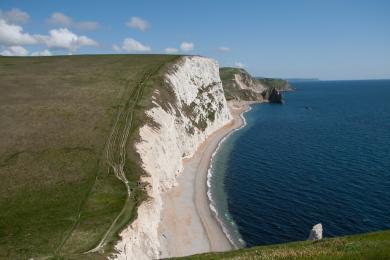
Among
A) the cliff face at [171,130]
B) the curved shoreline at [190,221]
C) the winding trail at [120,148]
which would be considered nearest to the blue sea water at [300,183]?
the curved shoreline at [190,221]

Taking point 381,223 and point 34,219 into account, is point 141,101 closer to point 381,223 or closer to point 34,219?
point 34,219

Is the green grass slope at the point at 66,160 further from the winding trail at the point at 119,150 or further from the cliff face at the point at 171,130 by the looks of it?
the cliff face at the point at 171,130

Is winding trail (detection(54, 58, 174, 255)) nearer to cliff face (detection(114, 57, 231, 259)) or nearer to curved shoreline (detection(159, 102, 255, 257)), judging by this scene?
cliff face (detection(114, 57, 231, 259))

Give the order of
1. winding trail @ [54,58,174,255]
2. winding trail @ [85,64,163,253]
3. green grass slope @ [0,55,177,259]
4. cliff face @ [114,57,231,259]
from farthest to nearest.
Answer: cliff face @ [114,57,231,259], winding trail @ [85,64,163,253], winding trail @ [54,58,174,255], green grass slope @ [0,55,177,259]

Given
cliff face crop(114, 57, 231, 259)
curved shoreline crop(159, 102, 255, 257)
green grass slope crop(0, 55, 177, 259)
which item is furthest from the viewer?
curved shoreline crop(159, 102, 255, 257)

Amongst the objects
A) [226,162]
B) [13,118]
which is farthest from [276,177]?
[13,118]

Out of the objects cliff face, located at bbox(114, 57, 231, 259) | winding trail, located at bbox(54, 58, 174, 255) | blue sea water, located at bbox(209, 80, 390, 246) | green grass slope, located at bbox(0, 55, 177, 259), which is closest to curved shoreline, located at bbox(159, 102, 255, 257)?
cliff face, located at bbox(114, 57, 231, 259)
